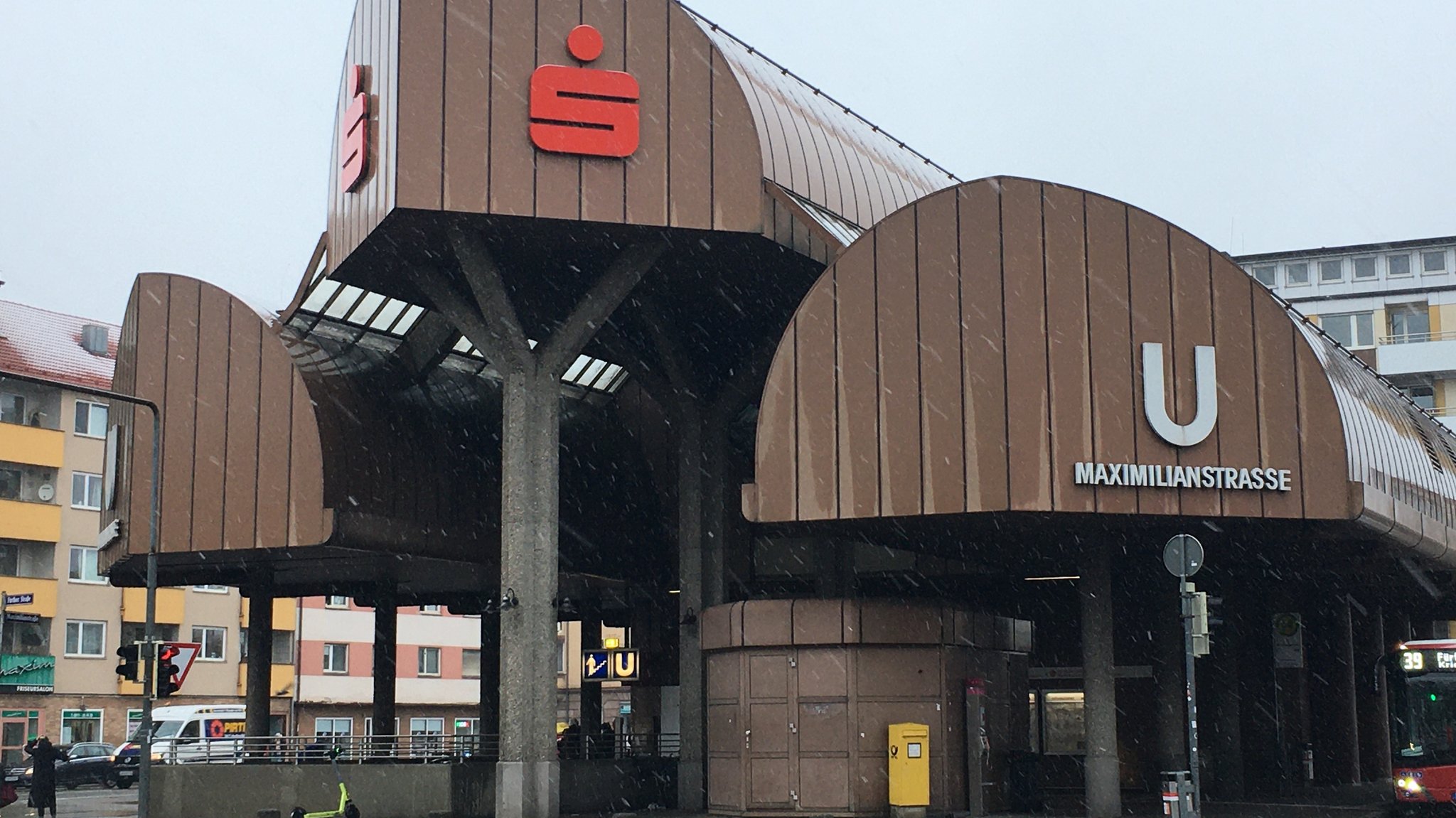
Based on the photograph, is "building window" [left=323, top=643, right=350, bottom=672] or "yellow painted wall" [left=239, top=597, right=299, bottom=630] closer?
"yellow painted wall" [left=239, top=597, right=299, bottom=630]

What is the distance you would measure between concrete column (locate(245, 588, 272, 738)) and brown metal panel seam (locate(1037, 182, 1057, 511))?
72.3 ft

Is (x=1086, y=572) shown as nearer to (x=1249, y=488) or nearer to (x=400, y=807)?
(x=1249, y=488)

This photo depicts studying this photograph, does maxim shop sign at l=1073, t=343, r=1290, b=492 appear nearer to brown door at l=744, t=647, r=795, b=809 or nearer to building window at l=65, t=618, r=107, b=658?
brown door at l=744, t=647, r=795, b=809

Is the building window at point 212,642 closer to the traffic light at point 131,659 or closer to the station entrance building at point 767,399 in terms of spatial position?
the station entrance building at point 767,399

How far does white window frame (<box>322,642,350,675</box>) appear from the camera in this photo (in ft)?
Result: 250

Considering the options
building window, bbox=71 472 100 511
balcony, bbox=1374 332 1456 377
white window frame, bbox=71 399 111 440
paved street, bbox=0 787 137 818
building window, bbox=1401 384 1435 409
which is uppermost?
balcony, bbox=1374 332 1456 377

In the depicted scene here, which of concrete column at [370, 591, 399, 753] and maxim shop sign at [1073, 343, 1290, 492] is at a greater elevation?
maxim shop sign at [1073, 343, 1290, 492]

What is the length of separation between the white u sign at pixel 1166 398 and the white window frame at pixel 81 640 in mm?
48767

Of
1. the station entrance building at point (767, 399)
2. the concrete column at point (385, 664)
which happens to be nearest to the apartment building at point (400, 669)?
the concrete column at point (385, 664)

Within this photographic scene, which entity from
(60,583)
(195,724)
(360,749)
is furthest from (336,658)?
(360,749)

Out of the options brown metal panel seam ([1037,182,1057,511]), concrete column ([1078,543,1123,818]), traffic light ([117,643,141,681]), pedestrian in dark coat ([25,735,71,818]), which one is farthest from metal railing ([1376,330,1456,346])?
traffic light ([117,643,141,681])

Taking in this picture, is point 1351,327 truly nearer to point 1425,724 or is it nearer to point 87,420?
point 87,420

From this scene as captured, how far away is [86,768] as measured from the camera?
53.3m

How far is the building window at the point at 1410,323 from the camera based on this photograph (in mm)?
79250
